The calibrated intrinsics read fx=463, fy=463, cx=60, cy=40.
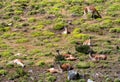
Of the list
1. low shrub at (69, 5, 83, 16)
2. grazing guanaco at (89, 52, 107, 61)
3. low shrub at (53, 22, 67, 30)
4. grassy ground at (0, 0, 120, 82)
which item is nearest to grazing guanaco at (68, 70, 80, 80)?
grassy ground at (0, 0, 120, 82)

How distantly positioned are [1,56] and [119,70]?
8676 millimetres

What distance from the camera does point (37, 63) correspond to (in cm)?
2925

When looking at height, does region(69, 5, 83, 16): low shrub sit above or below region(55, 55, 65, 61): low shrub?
below

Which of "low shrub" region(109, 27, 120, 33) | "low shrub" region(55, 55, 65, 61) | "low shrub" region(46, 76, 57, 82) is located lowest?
"low shrub" region(109, 27, 120, 33)

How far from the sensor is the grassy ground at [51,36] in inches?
1077

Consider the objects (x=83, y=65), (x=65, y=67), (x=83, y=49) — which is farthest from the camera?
(x=83, y=49)

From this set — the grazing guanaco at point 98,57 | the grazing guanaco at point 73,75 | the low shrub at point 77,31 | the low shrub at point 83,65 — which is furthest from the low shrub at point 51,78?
the low shrub at point 77,31

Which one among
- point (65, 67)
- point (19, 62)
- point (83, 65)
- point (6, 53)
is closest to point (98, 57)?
point (83, 65)

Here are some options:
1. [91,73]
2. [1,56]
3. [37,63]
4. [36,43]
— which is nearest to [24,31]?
[36,43]

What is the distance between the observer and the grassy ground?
89.8 ft

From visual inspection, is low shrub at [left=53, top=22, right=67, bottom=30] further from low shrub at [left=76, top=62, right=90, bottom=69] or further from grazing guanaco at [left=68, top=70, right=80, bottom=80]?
grazing guanaco at [left=68, top=70, right=80, bottom=80]

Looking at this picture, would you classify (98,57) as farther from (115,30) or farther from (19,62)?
(115,30)

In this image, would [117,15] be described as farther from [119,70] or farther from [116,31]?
[119,70]

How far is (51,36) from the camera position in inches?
1419
